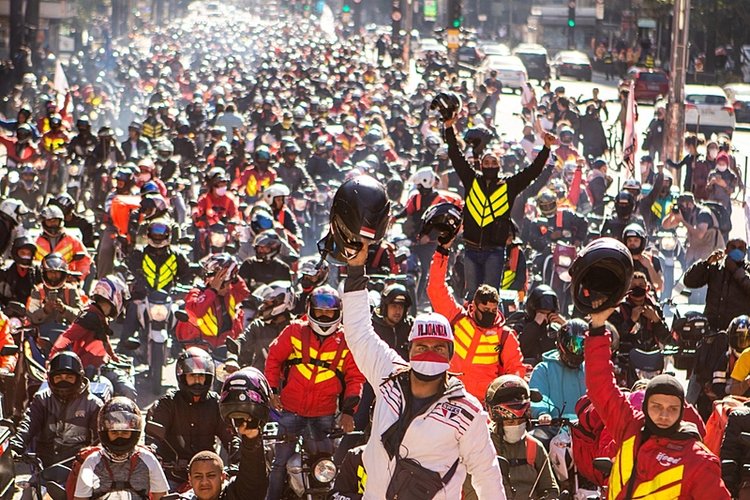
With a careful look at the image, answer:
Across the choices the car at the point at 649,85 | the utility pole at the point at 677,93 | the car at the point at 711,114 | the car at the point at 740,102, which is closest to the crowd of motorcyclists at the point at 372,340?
the utility pole at the point at 677,93

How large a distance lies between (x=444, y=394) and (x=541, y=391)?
392cm

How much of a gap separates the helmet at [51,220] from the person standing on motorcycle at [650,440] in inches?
437

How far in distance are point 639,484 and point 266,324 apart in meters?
6.49

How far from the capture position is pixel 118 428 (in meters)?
9.53

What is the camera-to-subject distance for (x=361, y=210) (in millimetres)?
7426

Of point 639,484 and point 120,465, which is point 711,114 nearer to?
point 120,465

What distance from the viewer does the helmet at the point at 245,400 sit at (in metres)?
→ 9.58

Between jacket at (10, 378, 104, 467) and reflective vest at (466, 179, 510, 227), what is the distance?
15.1ft

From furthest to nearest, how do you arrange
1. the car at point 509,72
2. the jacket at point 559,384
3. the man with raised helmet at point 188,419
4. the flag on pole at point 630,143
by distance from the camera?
1. the car at point 509,72
2. the flag on pole at point 630,143
3. the jacket at point 559,384
4. the man with raised helmet at point 188,419

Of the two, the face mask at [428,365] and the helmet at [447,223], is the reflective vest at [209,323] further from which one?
the face mask at [428,365]

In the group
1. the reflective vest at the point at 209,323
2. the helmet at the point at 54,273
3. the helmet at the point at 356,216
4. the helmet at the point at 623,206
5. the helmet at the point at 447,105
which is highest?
the helmet at the point at 447,105

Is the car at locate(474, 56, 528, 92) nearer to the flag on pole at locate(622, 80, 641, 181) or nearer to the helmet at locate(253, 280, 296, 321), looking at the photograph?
the flag on pole at locate(622, 80, 641, 181)

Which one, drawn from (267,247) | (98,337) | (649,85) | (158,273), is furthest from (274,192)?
(649,85)

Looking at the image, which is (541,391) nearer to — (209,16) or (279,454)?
(279,454)
